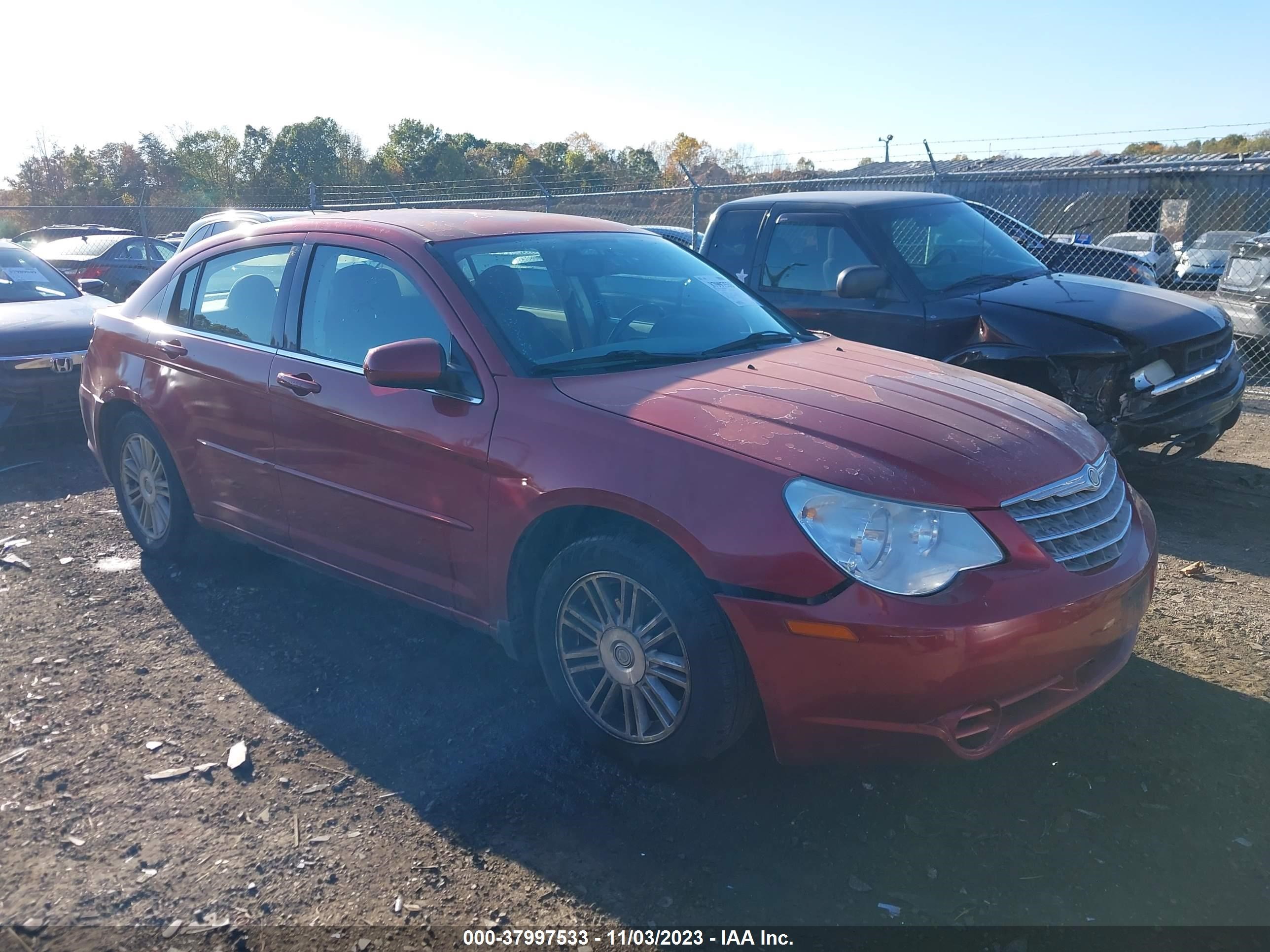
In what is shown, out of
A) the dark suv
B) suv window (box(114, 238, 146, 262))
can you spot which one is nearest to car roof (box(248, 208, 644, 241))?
the dark suv

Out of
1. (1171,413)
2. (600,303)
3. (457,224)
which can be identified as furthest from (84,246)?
(1171,413)

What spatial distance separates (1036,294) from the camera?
6.13 metres

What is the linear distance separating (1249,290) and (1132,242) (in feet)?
43.3

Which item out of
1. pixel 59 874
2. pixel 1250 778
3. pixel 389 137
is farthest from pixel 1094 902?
pixel 389 137

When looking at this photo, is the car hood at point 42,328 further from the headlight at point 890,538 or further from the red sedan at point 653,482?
the headlight at point 890,538

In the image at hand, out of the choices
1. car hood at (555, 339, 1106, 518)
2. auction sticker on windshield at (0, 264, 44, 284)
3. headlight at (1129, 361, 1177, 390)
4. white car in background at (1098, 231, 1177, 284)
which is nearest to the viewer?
car hood at (555, 339, 1106, 518)

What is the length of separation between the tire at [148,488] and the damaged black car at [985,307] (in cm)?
315

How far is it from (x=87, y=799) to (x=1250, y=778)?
3700 mm

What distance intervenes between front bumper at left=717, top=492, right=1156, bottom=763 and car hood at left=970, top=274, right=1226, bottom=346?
3.25 metres

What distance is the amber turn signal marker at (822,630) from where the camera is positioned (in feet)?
8.86

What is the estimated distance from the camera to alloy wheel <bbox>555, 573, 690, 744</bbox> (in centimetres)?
308

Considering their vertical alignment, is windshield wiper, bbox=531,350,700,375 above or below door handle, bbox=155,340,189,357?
above

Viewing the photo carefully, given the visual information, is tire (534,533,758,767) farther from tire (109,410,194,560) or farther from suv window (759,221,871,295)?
suv window (759,221,871,295)

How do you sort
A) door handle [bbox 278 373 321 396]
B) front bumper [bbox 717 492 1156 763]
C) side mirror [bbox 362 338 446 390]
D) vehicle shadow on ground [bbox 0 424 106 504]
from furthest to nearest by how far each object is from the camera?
vehicle shadow on ground [bbox 0 424 106 504]
door handle [bbox 278 373 321 396]
side mirror [bbox 362 338 446 390]
front bumper [bbox 717 492 1156 763]
